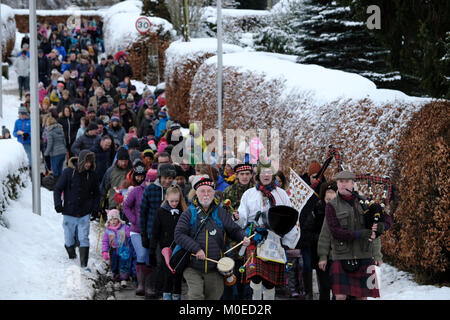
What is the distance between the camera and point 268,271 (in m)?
7.13

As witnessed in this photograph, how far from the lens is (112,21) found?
34.6 meters

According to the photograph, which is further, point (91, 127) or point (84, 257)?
point (91, 127)

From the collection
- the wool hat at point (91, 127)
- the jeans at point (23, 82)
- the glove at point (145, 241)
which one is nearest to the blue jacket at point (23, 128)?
the wool hat at point (91, 127)

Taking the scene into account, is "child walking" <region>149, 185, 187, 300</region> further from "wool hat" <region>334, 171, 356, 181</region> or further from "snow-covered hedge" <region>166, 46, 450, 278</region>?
"snow-covered hedge" <region>166, 46, 450, 278</region>

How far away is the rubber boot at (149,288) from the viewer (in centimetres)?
915

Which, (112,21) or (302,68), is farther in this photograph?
(112,21)

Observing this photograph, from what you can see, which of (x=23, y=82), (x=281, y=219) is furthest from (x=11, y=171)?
(x=23, y=82)

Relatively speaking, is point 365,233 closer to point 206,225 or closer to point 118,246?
Answer: point 206,225

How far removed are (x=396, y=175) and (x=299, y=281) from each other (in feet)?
6.07

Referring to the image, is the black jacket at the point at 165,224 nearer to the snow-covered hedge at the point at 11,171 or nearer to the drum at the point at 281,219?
the drum at the point at 281,219

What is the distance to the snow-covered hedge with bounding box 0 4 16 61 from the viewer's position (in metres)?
31.5

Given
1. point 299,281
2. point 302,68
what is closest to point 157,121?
point 302,68

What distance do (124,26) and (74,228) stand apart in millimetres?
23040
